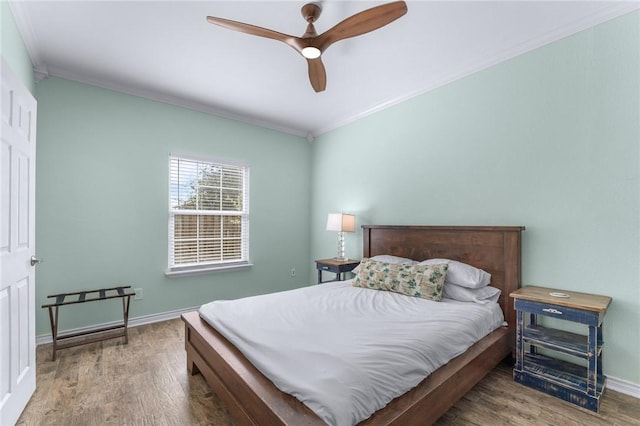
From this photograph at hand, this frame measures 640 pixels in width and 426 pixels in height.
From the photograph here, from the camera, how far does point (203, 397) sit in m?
2.00

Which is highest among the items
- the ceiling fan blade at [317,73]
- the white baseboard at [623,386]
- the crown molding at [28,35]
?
the crown molding at [28,35]

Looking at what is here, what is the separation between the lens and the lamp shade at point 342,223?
386 centimetres

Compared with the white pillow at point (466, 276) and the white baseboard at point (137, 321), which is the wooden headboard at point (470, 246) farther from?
the white baseboard at point (137, 321)

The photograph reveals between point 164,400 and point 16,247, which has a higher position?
point 16,247

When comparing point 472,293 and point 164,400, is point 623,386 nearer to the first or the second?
point 472,293

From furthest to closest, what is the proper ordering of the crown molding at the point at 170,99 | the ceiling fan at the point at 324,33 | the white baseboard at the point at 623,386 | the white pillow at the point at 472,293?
the crown molding at the point at 170,99 → the white pillow at the point at 472,293 → the white baseboard at the point at 623,386 → the ceiling fan at the point at 324,33

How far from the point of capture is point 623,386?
2.05 metres

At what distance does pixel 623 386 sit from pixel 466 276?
1179mm

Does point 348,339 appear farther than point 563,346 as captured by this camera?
No

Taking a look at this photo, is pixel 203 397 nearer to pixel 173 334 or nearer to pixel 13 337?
pixel 13 337

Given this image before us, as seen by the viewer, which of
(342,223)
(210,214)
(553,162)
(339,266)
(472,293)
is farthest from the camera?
(210,214)

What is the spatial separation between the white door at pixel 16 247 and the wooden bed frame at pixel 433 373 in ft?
3.16

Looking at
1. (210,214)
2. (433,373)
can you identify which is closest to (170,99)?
(210,214)

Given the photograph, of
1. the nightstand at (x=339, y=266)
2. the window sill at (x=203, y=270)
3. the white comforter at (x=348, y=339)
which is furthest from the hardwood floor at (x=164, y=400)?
the nightstand at (x=339, y=266)
